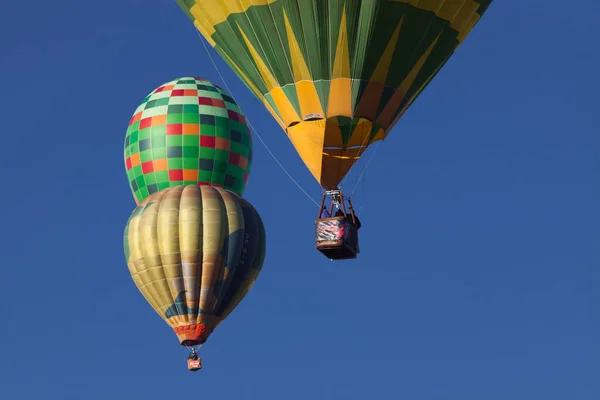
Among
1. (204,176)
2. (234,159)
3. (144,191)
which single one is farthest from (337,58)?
(144,191)

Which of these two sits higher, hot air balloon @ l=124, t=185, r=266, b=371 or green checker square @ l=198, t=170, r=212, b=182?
green checker square @ l=198, t=170, r=212, b=182

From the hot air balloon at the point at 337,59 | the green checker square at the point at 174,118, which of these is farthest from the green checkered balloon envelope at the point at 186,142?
the hot air balloon at the point at 337,59

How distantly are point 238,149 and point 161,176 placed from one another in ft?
5.85

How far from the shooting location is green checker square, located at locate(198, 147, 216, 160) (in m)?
37.5

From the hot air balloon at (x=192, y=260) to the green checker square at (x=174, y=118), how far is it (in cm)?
165

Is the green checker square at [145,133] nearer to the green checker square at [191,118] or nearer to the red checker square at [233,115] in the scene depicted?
the green checker square at [191,118]

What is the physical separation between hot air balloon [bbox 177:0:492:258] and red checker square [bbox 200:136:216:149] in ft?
24.0

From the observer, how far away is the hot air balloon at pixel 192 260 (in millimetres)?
36062

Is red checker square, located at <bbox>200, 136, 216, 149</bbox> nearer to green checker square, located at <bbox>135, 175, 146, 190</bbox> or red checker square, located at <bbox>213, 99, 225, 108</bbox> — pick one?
red checker square, located at <bbox>213, 99, 225, 108</bbox>

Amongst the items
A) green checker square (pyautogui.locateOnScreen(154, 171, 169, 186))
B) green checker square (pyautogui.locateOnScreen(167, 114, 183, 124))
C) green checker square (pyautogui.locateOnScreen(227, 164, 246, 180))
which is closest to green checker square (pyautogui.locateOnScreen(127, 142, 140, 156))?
green checker square (pyautogui.locateOnScreen(154, 171, 169, 186))

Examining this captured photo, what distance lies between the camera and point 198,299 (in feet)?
118

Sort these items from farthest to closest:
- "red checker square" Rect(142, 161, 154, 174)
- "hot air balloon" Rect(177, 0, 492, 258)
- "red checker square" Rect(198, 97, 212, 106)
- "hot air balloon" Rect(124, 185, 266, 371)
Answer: "red checker square" Rect(198, 97, 212, 106)
"red checker square" Rect(142, 161, 154, 174)
"hot air balloon" Rect(124, 185, 266, 371)
"hot air balloon" Rect(177, 0, 492, 258)

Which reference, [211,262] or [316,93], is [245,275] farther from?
[316,93]

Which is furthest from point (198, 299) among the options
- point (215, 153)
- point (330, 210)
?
point (330, 210)
